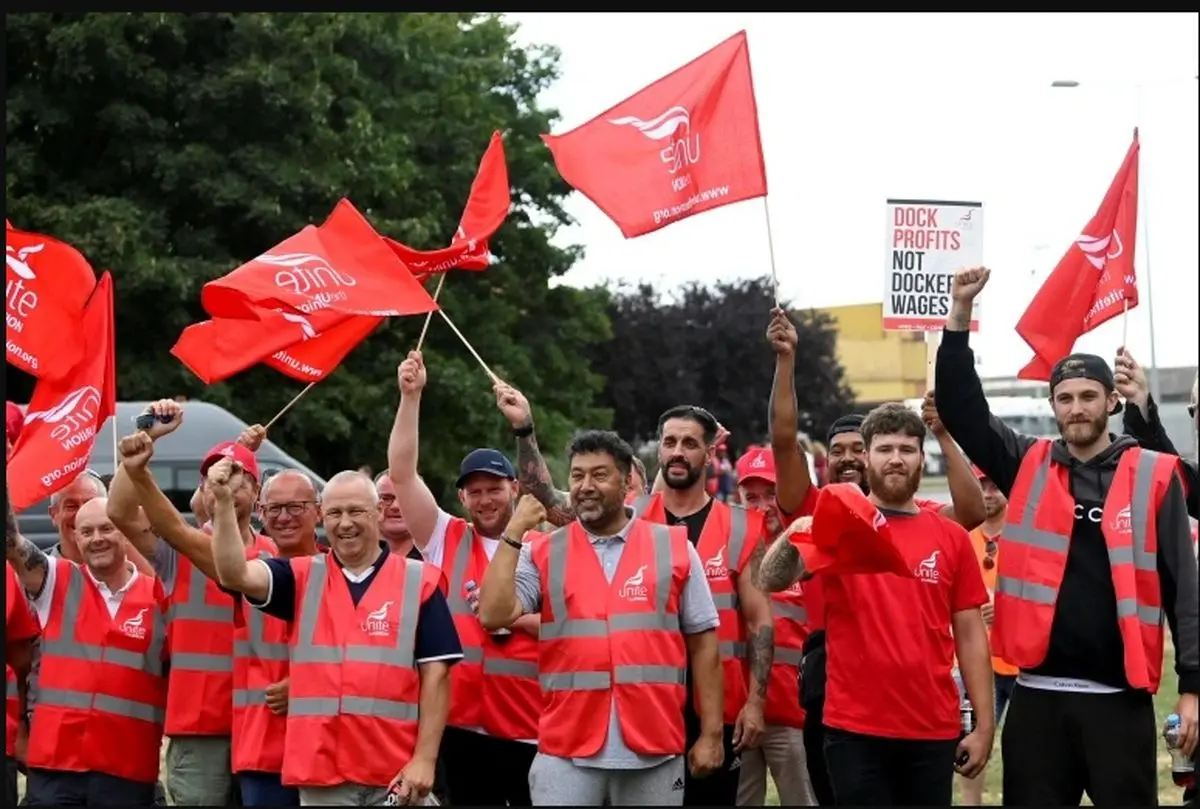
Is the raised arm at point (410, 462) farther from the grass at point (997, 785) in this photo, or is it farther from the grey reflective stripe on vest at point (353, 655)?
the grass at point (997, 785)

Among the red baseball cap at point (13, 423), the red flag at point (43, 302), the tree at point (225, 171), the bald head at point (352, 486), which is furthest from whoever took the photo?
the tree at point (225, 171)

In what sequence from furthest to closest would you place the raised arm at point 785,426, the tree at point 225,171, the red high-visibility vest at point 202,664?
the tree at point 225,171, the raised arm at point 785,426, the red high-visibility vest at point 202,664

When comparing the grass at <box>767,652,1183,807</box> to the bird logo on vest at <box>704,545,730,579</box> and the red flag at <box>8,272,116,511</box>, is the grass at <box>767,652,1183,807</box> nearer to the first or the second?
the bird logo on vest at <box>704,545,730,579</box>

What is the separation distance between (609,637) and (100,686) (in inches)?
89.6

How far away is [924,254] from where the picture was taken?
1020 cm

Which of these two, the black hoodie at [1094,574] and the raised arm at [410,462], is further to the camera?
the raised arm at [410,462]

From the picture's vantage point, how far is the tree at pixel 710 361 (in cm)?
5562

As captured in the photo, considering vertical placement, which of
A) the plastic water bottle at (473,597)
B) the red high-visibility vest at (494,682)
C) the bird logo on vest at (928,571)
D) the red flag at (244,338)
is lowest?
the red high-visibility vest at (494,682)

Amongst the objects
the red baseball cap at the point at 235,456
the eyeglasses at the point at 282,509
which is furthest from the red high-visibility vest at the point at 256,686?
the red baseball cap at the point at 235,456

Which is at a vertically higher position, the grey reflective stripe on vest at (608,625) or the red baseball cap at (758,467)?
the red baseball cap at (758,467)

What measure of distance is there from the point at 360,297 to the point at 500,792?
2453mm

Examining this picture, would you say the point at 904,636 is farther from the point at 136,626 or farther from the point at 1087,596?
the point at 136,626

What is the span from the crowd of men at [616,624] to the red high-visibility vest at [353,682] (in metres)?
0.01

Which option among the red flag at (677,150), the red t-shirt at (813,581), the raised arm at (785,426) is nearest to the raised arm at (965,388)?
the red t-shirt at (813,581)
